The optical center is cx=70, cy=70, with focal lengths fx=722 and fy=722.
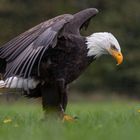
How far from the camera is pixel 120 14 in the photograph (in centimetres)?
3666

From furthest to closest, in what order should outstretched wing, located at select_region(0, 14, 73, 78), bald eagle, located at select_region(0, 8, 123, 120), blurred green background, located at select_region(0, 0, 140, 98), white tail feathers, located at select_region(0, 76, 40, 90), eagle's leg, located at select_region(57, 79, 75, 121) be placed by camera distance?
blurred green background, located at select_region(0, 0, 140, 98) → white tail feathers, located at select_region(0, 76, 40, 90) → eagle's leg, located at select_region(57, 79, 75, 121) → bald eagle, located at select_region(0, 8, 123, 120) → outstretched wing, located at select_region(0, 14, 73, 78)

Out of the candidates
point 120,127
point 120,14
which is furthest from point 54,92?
point 120,14

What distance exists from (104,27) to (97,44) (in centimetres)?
2631

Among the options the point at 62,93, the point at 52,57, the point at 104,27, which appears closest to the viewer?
the point at 52,57

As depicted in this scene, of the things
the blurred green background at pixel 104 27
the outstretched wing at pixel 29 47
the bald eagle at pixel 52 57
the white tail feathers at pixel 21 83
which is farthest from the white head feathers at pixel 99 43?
the blurred green background at pixel 104 27

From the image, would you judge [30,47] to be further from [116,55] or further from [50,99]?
[116,55]

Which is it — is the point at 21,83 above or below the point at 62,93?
above

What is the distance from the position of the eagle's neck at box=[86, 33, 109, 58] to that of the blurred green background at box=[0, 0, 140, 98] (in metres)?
22.6

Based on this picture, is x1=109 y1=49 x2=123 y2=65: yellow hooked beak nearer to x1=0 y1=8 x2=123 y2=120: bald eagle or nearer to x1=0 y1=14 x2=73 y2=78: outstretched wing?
x1=0 y1=8 x2=123 y2=120: bald eagle

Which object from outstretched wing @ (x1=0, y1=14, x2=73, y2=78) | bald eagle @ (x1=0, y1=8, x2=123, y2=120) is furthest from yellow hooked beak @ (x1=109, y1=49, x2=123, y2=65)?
outstretched wing @ (x1=0, y1=14, x2=73, y2=78)

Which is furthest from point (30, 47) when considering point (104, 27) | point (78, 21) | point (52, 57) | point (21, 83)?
point (104, 27)

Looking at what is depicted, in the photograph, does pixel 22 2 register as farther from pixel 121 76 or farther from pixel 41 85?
pixel 41 85

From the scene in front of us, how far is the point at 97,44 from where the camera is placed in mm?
8719

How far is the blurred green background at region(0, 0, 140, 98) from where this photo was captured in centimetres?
3284
